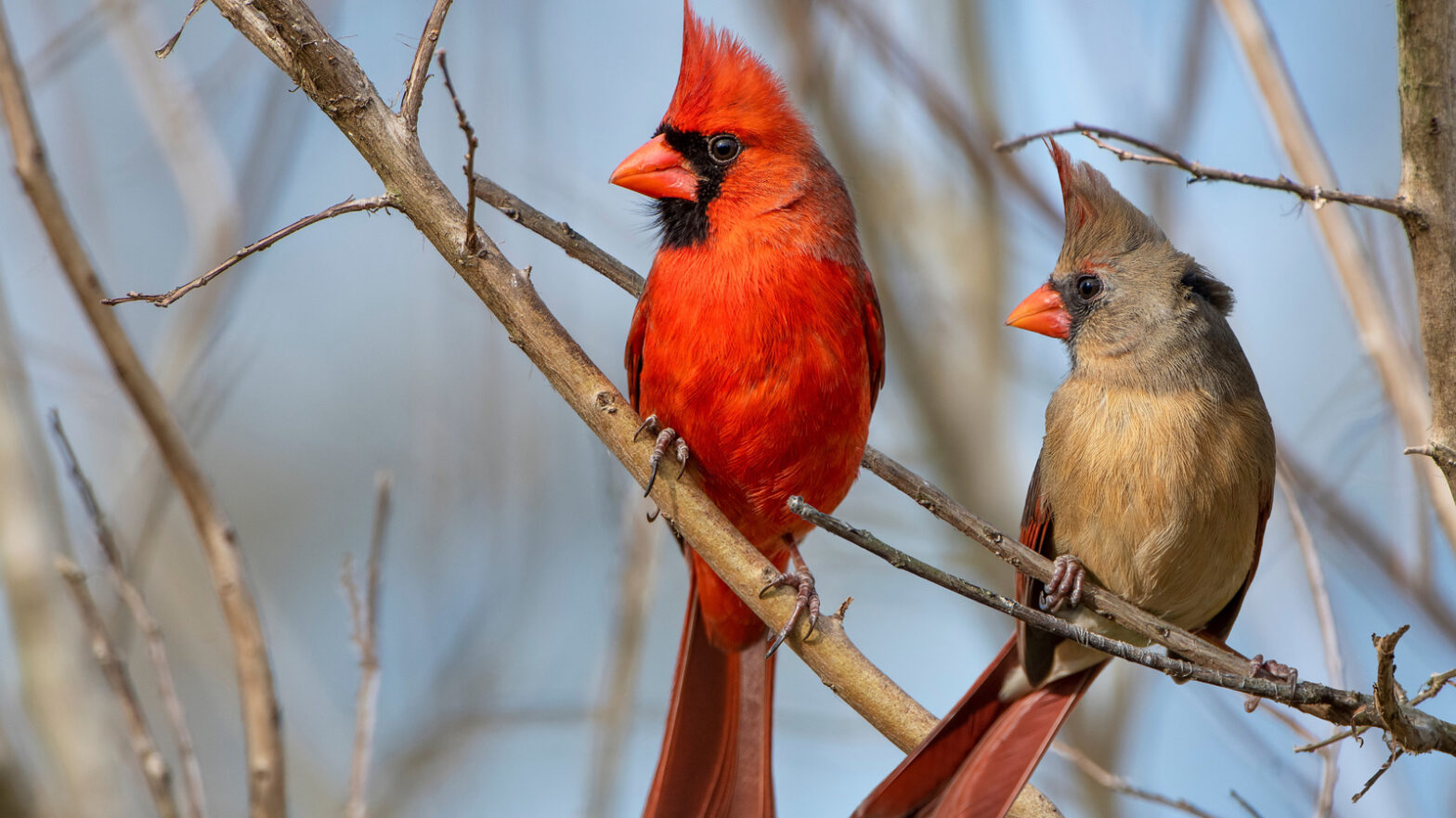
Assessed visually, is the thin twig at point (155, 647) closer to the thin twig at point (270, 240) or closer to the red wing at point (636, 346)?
the thin twig at point (270, 240)

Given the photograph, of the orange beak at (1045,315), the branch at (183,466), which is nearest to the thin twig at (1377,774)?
the orange beak at (1045,315)

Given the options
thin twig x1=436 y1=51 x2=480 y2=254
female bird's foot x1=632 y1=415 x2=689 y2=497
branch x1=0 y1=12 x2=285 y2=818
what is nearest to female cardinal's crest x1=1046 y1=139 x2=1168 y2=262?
female bird's foot x1=632 y1=415 x2=689 y2=497

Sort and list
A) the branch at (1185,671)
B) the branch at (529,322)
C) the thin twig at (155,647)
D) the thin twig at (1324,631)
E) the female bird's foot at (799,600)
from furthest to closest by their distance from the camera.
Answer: the thin twig at (1324,631) → the female bird's foot at (799,600) → the thin twig at (155,647) → the branch at (529,322) → the branch at (1185,671)

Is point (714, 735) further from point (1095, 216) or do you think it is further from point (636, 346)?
point (1095, 216)

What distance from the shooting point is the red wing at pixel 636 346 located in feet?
8.86

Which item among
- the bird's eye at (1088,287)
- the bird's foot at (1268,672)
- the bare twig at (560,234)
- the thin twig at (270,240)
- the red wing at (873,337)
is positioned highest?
the bare twig at (560,234)

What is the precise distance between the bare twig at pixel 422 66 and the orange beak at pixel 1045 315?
4.81ft

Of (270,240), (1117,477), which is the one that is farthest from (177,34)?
(1117,477)

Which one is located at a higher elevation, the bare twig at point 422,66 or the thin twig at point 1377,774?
the bare twig at point 422,66

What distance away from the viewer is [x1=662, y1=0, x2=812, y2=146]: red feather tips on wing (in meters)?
2.79

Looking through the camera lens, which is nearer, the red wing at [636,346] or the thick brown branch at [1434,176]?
the thick brown branch at [1434,176]

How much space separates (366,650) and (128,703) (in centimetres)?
44

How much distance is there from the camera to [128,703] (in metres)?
1.89

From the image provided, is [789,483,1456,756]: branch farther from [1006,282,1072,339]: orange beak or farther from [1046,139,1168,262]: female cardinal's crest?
[1046,139,1168,262]: female cardinal's crest
